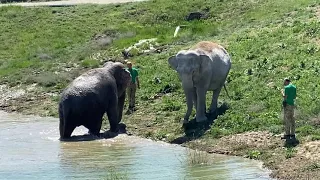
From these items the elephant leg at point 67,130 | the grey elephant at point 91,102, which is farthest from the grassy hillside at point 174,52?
the elephant leg at point 67,130

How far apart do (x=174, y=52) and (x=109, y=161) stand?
14190 mm

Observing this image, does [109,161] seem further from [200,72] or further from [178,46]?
[178,46]

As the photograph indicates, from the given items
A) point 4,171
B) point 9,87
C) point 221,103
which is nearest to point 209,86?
point 221,103

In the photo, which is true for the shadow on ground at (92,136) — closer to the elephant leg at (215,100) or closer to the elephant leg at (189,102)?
the elephant leg at (189,102)

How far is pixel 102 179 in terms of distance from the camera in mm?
18531

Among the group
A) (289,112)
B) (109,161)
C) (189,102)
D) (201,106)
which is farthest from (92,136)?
(289,112)

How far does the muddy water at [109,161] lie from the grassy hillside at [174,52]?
817 mm

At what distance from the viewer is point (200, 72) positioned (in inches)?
942

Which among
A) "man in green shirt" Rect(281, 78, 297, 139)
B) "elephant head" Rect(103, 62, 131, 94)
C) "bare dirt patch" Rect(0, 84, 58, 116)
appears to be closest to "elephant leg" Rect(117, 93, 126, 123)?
"elephant head" Rect(103, 62, 131, 94)

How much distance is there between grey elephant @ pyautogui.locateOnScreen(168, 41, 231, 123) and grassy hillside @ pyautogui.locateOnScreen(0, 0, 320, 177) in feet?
1.96

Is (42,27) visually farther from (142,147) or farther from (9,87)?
(142,147)

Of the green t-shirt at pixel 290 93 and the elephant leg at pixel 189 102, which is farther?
the elephant leg at pixel 189 102

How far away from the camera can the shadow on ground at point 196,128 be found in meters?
22.8

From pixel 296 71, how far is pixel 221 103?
2.76 meters
